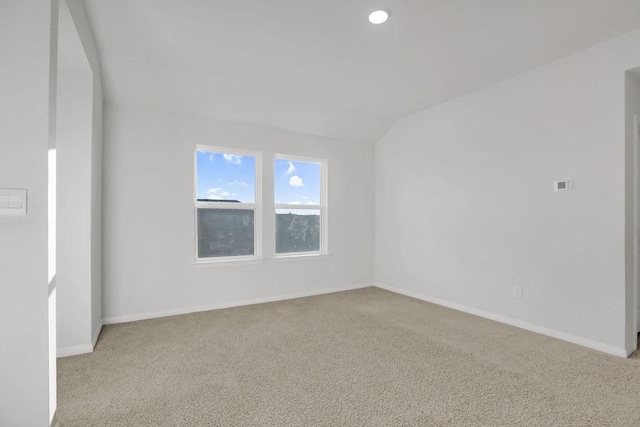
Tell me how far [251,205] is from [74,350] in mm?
2384

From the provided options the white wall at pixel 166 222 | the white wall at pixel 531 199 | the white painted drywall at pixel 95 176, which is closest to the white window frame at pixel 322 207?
the white wall at pixel 166 222

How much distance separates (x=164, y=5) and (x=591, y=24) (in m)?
3.25

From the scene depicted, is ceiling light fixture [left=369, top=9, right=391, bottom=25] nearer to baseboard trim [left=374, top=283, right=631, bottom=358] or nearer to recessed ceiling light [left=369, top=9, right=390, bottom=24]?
recessed ceiling light [left=369, top=9, right=390, bottom=24]

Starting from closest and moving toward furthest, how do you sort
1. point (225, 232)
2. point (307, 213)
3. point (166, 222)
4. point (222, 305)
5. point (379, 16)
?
point (379, 16) → point (166, 222) → point (222, 305) → point (225, 232) → point (307, 213)

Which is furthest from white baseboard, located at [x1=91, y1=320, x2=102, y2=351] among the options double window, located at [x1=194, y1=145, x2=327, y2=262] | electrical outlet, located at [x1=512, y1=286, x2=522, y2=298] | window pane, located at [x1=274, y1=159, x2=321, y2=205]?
electrical outlet, located at [x1=512, y1=286, x2=522, y2=298]

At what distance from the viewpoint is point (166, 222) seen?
3.71m

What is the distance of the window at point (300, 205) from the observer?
4598 mm

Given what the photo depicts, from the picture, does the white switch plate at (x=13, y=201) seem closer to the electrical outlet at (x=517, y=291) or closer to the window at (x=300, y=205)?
the window at (x=300, y=205)

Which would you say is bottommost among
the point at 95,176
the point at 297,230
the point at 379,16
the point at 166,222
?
the point at 297,230

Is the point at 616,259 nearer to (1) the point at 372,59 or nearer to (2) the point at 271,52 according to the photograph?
(1) the point at 372,59

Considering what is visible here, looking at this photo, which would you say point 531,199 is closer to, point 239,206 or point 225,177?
point 239,206

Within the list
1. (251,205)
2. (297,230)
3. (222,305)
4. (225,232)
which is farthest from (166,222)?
(297,230)

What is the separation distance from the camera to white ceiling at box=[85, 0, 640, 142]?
230cm

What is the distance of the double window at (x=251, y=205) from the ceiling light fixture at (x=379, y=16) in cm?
239
